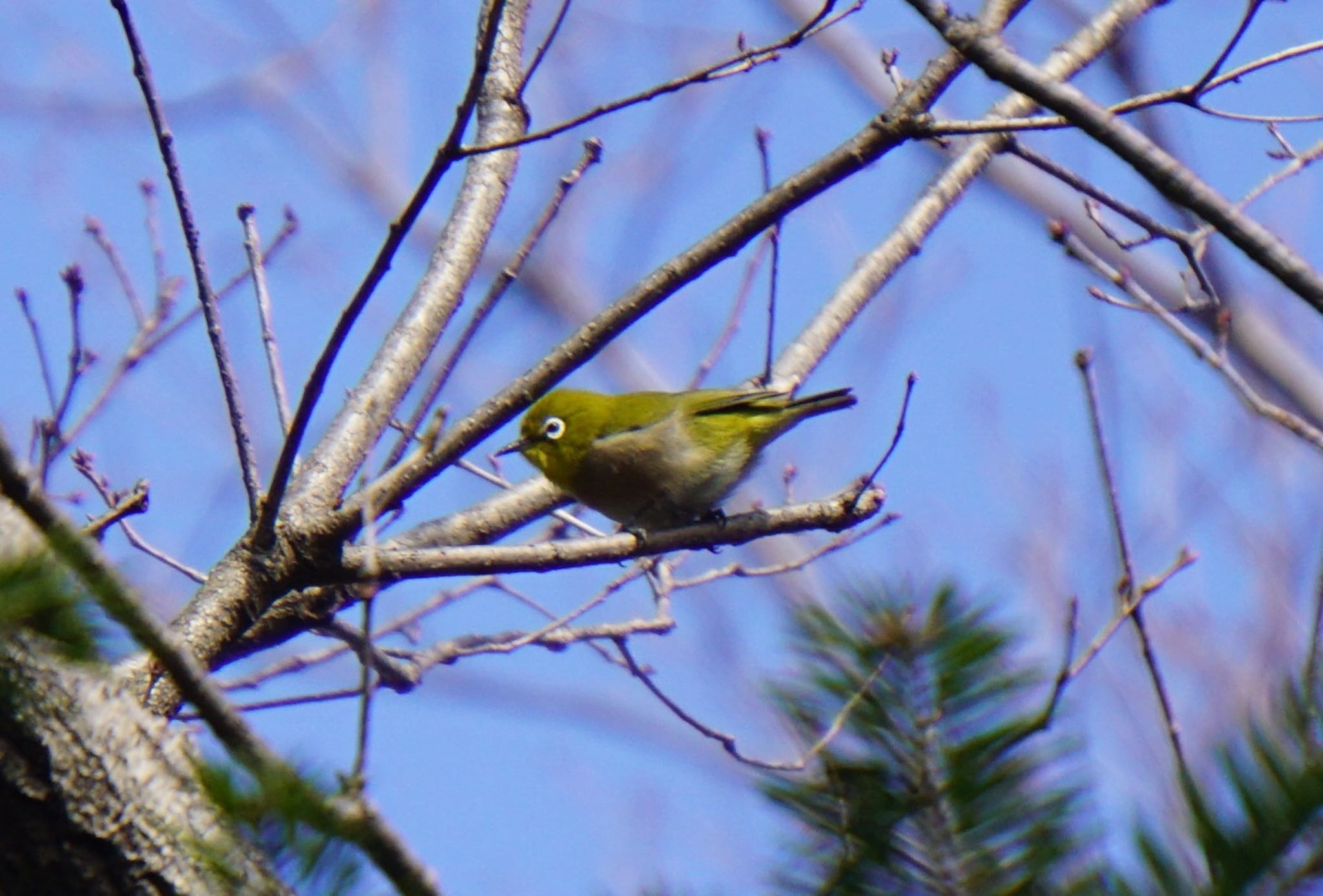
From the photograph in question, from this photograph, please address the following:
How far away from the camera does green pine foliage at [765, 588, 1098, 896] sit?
1.08m

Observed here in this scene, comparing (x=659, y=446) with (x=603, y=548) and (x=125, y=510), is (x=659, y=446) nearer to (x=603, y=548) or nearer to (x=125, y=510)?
(x=603, y=548)

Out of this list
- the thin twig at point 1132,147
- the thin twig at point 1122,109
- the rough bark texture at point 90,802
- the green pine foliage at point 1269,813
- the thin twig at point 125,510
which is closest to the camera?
the green pine foliage at point 1269,813

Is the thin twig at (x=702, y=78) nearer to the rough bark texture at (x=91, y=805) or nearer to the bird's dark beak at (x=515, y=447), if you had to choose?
the rough bark texture at (x=91, y=805)

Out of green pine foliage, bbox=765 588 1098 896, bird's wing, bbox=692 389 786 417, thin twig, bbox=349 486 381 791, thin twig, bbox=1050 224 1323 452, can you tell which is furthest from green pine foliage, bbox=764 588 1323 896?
bird's wing, bbox=692 389 786 417

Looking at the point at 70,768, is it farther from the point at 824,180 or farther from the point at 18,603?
the point at 824,180

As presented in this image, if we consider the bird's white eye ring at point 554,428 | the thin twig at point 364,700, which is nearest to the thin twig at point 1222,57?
the thin twig at point 364,700

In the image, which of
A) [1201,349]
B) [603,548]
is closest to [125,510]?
[603,548]

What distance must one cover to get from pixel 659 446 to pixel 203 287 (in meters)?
2.64

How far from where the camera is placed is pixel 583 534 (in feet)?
15.7

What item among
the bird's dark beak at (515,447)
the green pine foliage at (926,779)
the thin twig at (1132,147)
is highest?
the bird's dark beak at (515,447)

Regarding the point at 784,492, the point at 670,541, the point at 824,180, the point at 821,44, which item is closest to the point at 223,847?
the point at 824,180

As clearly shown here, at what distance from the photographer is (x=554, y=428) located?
5.73m

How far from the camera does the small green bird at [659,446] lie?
552cm

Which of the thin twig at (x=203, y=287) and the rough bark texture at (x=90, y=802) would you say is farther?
the thin twig at (x=203, y=287)
